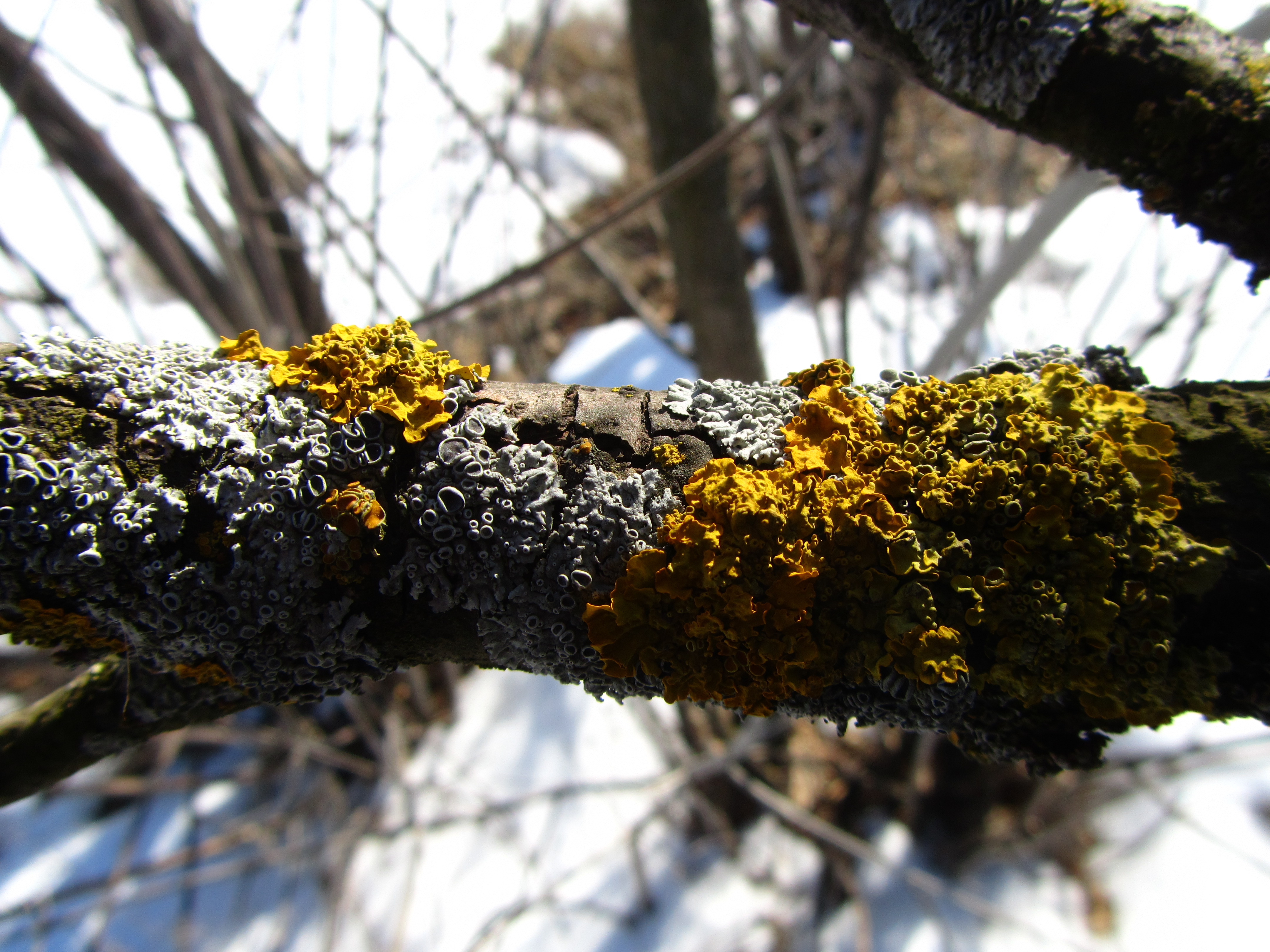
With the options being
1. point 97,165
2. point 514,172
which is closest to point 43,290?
point 97,165

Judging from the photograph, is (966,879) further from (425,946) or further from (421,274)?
(421,274)

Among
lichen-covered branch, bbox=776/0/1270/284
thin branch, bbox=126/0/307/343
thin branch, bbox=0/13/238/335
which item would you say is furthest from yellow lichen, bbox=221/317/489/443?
thin branch, bbox=0/13/238/335

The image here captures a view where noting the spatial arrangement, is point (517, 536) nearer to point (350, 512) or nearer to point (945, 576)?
point (350, 512)

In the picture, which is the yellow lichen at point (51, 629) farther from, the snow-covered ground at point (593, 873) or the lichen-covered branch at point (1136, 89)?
the snow-covered ground at point (593, 873)

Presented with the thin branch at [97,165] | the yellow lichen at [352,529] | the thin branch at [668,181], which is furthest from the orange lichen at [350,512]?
the thin branch at [97,165]

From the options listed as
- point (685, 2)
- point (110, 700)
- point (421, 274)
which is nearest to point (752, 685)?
point (110, 700)

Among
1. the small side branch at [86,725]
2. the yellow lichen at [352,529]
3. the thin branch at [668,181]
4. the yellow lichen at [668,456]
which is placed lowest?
the small side branch at [86,725]
